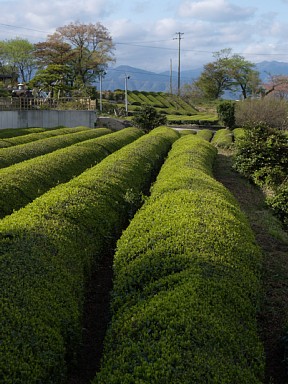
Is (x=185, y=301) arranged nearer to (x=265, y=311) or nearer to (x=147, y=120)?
(x=265, y=311)

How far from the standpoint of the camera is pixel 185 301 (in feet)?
13.4

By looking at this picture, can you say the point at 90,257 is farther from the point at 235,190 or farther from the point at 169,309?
the point at 235,190

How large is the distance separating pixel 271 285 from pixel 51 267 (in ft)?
10.0

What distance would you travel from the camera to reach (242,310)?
4.32 m

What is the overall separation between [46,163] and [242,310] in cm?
731

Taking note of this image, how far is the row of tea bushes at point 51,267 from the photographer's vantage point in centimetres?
344

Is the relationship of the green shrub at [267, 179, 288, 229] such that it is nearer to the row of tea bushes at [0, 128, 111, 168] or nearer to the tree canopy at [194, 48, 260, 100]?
the row of tea bushes at [0, 128, 111, 168]

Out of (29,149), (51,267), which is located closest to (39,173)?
(29,149)

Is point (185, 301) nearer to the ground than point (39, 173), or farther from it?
nearer to the ground

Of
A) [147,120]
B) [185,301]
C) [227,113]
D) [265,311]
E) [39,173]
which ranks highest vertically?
[227,113]

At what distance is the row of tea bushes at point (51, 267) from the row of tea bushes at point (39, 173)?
841 millimetres

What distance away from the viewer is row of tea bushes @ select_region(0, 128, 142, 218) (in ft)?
26.4

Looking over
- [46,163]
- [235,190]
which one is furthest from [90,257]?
[235,190]

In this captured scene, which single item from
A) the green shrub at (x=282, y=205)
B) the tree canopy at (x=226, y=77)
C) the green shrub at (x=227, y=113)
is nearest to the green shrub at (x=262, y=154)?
the green shrub at (x=282, y=205)
